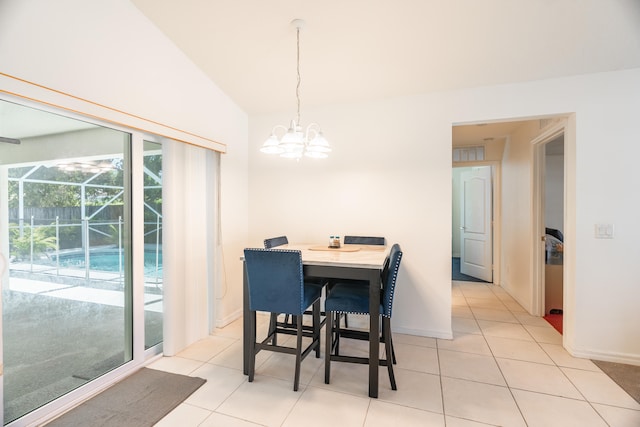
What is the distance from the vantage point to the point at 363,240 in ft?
10.6

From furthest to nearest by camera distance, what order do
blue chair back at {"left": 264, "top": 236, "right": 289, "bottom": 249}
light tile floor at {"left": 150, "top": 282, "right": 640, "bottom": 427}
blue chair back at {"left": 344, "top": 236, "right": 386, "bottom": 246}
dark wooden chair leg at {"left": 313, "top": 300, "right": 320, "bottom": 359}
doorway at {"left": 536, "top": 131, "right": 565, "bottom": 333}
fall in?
doorway at {"left": 536, "top": 131, "right": 565, "bottom": 333} → blue chair back at {"left": 344, "top": 236, "right": 386, "bottom": 246} → blue chair back at {"left": 264, "top": 236, "right": 289, "bottom": 249} → dark wooden chair leg at {"left": 313, "top": 300, "right": 320, "bottom": 359} → light tile floor at {"left": 150, "top": 282, "right": 640, "bottom": 427}

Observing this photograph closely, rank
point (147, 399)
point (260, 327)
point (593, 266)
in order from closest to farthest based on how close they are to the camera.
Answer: point (147, 399)
point (593, 266)
point (260, 327)

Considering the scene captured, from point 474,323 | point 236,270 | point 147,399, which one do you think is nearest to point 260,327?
point 236,270

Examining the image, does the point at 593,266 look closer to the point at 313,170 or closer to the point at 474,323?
the point at 474,323

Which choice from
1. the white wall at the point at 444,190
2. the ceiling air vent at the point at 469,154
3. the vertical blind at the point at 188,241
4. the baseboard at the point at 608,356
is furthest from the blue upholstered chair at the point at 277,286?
the ceiling air vent at the point at 469,154

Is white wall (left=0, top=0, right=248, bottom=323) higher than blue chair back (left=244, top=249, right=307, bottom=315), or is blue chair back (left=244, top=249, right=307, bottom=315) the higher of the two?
white wall (left=0, top=0, right=248, bottom=323)

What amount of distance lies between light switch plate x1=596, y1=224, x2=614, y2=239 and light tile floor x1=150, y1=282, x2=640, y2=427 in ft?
3.58

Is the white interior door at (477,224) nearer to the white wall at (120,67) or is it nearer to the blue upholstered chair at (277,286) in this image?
the blue upholstered chair at (277,286)

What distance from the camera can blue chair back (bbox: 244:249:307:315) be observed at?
2.14 m

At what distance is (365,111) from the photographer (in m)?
3.29

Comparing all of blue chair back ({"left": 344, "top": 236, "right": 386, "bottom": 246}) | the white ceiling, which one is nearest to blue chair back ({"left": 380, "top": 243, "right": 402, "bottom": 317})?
blue chair back ({"left": 344, "top": 236, "right": 386, "bottom": 246})

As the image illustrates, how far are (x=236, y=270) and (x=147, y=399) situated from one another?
1660 mm

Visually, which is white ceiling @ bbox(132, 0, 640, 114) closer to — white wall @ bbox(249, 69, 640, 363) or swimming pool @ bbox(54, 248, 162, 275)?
white wall @ bbox(249, 69, 640, 363)

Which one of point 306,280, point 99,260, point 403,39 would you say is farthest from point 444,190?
point 99,260
